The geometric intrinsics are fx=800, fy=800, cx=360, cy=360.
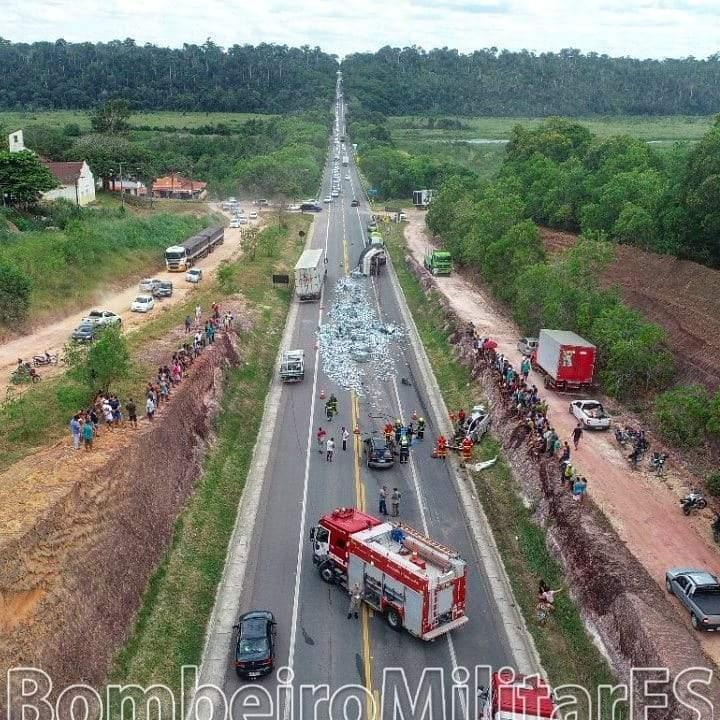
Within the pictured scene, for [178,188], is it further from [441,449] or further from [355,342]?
[441,449]

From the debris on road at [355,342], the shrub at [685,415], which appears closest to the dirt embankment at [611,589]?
the shrub at [685,415]

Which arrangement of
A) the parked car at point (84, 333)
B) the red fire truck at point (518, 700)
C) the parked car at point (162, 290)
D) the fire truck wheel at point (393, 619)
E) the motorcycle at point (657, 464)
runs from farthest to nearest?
the parked car at point (162, 290) < the parked car at point (84, 333) < the motorcycle at point (657, 464) < the fire truck wheel at point (393, 619) < the red fire truck at point (518, 700)

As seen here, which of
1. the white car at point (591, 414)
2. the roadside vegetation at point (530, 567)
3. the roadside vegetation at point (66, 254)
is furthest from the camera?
the roadside vegetation at point (66, 254)

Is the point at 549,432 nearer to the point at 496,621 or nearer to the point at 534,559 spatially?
the point at 534,559

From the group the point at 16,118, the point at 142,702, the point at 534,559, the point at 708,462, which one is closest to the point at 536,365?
the point at 708,462

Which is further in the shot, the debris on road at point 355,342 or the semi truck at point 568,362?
the debris on road at point 355,342

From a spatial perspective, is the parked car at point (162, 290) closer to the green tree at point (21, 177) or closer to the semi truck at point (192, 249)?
the semi truck at point (192, 249)

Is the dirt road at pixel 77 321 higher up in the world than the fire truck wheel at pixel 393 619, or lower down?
lower down
